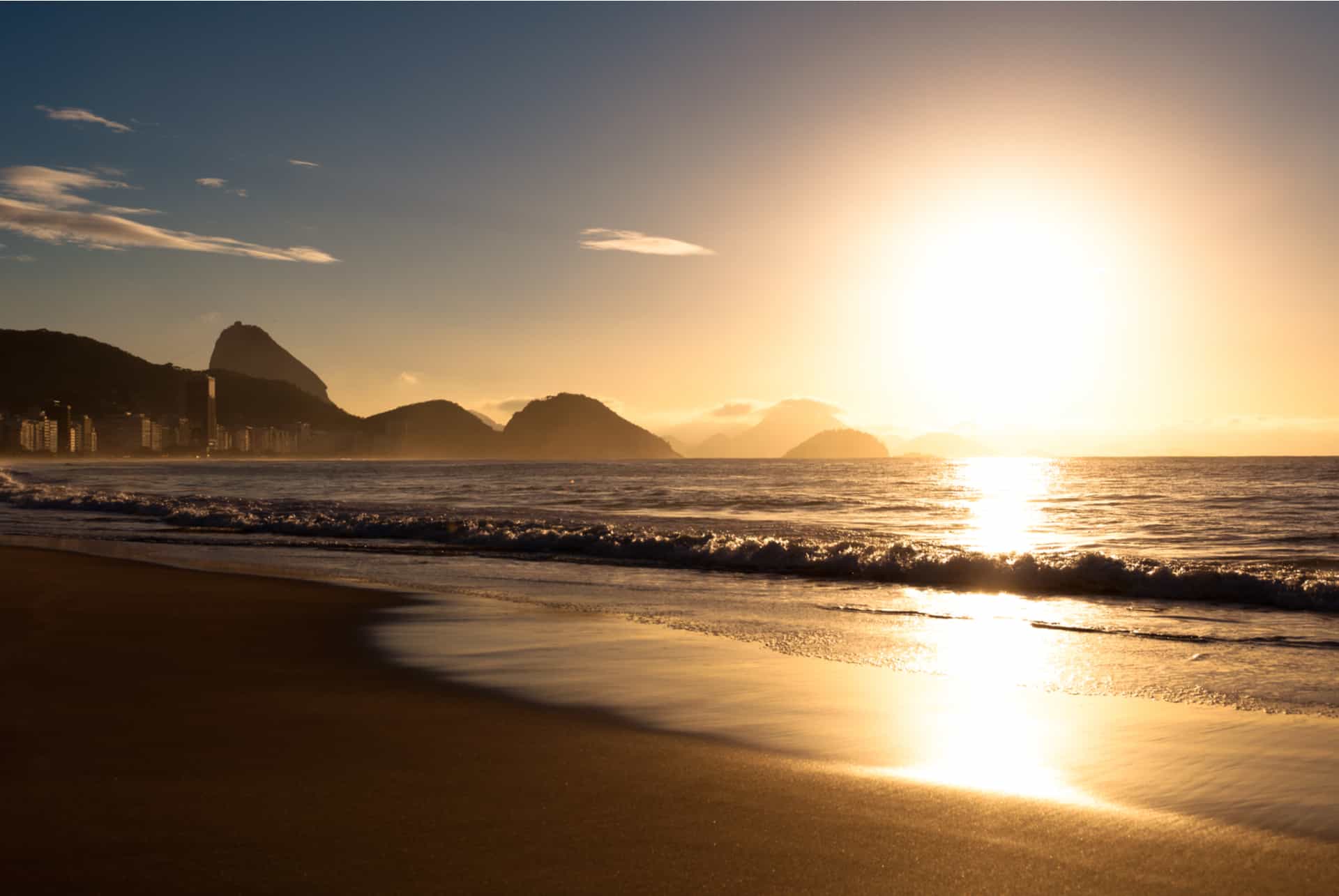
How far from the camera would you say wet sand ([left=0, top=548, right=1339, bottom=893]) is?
4.08 meters

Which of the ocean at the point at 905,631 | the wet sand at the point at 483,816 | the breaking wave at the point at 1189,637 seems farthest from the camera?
the breaking wave at the point at 1189,637

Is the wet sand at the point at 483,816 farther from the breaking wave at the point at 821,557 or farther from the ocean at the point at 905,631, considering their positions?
the breaking wave at the point at 821,557

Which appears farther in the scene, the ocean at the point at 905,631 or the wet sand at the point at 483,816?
the ocean at the point at 905,631

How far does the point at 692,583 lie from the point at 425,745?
36.4 ft

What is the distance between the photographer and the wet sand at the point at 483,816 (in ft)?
13.4

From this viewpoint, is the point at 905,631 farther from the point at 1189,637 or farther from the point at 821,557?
the point at 821,557

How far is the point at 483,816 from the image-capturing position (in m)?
4.79

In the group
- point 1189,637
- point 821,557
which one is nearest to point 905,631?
point 1189,637

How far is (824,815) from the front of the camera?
16.0 feet

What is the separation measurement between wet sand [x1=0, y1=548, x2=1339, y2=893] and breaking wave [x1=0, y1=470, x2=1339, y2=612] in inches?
472

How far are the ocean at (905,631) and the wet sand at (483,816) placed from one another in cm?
55

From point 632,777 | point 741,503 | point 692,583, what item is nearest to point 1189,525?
point 741,503

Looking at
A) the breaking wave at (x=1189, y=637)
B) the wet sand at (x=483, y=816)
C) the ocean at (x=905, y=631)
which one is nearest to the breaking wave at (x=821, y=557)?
the ocean at (x=905, y=631)

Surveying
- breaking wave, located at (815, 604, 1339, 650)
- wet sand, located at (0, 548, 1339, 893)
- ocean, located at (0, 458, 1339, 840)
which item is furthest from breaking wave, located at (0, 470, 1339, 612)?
wet sand, located at (0, 548, 1339, 893)
